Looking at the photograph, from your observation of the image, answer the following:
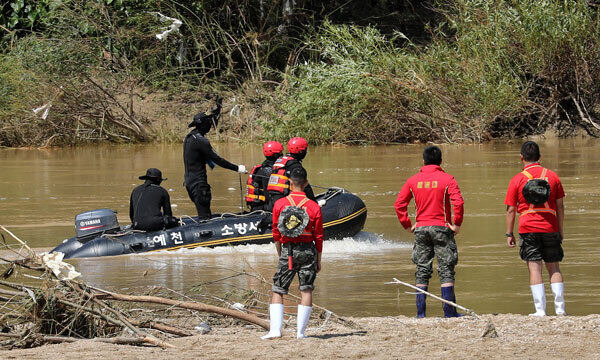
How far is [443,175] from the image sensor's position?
25.1 feet

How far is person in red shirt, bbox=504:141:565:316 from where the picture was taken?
7.43 m

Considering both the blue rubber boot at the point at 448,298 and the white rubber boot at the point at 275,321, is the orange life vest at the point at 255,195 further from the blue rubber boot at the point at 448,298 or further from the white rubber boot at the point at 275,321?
the white rubber boot at the point at 275,321

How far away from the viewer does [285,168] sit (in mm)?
11031

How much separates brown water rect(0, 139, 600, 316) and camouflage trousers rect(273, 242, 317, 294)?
1605 mm

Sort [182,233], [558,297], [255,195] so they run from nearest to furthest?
[558,297] < [182,233] < [255,195]

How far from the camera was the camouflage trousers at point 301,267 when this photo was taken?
22.4 ft

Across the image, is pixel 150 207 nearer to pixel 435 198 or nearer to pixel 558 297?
pixel 435 198

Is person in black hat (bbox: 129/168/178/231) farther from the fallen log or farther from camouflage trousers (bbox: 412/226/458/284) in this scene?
the fallen log

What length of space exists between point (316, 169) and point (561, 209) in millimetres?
14052

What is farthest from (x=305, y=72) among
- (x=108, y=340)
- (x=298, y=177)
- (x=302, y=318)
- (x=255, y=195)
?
(x=108, y=340)

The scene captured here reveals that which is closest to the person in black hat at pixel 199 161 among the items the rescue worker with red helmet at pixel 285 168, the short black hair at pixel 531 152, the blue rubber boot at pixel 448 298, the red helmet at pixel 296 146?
the rescue worker with red helmet at pixel 285 168

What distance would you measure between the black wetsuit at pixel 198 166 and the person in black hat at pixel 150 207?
0.45 meters

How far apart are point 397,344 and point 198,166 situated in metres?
6.15

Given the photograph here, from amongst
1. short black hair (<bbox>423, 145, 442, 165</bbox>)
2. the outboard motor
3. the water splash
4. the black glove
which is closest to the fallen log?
short black hair (<bbox>423, 145, 442, 165</bbox>)
